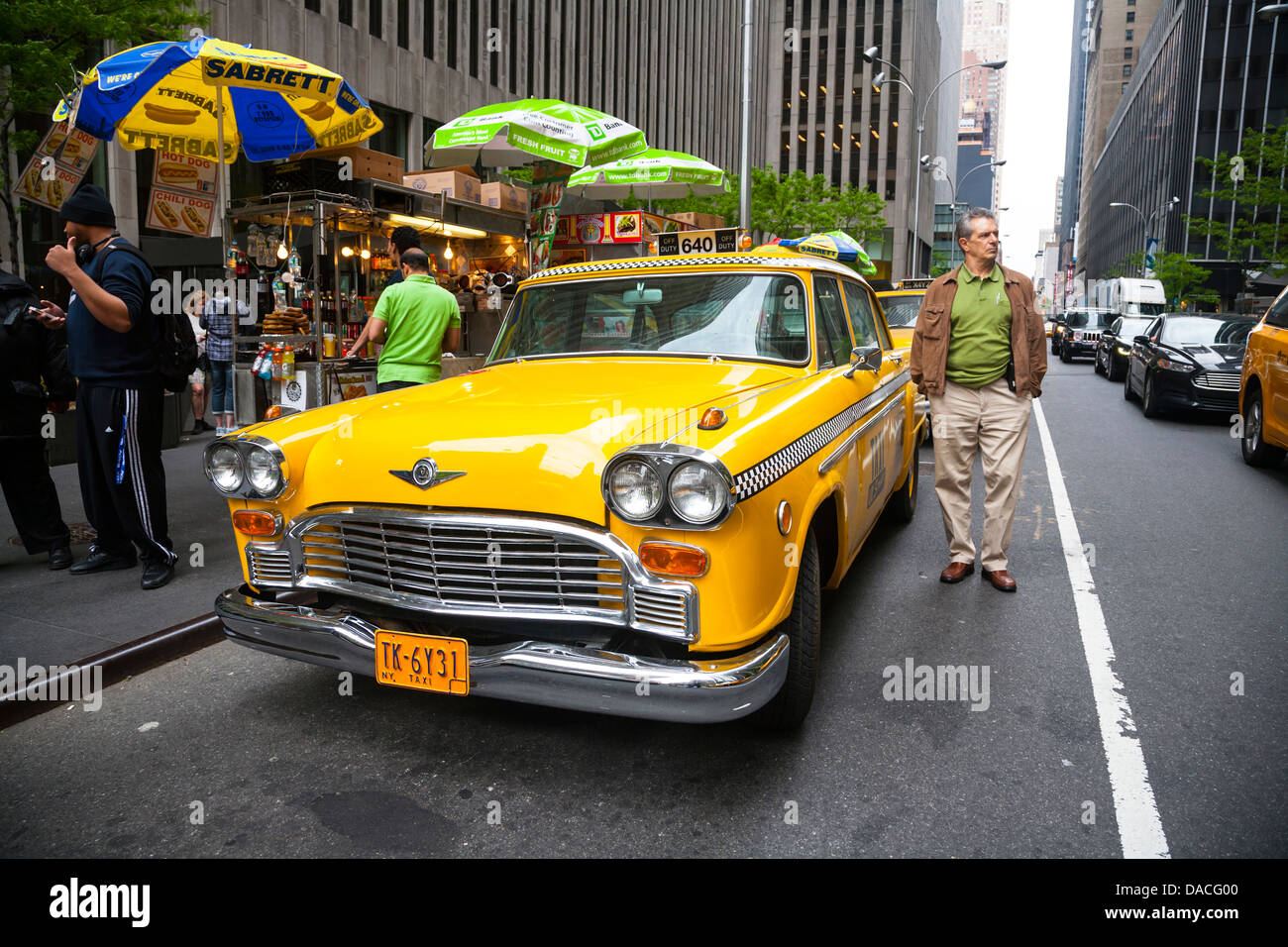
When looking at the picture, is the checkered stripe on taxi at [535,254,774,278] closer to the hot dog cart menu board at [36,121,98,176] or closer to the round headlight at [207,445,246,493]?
the round headlight at [207,445,246,493]

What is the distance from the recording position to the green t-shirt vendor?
19.9 feet

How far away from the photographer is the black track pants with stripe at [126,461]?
16.7ft

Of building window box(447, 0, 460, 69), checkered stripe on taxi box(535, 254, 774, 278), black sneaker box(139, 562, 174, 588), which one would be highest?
building window box(447, 0, 460, 69)

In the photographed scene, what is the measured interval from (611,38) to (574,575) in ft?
131

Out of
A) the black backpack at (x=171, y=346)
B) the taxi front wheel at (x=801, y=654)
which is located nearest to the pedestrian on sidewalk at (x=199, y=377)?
the black backpack at (x=171, y=346)

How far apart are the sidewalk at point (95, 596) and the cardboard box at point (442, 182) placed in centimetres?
431

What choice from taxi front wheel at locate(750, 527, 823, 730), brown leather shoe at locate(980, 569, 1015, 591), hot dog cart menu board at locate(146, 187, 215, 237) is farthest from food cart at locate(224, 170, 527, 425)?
taxi front wheel at locate(750, 527, 823, 730)

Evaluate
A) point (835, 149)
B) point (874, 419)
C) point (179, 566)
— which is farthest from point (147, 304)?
point (835, 149)

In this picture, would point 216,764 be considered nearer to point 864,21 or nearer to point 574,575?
point 574,575

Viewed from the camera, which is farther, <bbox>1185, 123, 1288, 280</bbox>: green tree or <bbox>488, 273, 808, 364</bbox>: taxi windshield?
<bbox>1185, 123, 1288, 280</bbox>: green tree

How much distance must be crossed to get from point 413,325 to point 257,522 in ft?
9.69

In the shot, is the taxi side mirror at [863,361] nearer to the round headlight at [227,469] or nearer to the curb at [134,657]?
the round headlight at [227,469]

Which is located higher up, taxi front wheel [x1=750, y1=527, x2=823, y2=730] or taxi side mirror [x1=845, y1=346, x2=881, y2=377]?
taxi side mirror [x1=845, y1=346, x2=881, y2=377]

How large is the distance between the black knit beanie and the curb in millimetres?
2206
